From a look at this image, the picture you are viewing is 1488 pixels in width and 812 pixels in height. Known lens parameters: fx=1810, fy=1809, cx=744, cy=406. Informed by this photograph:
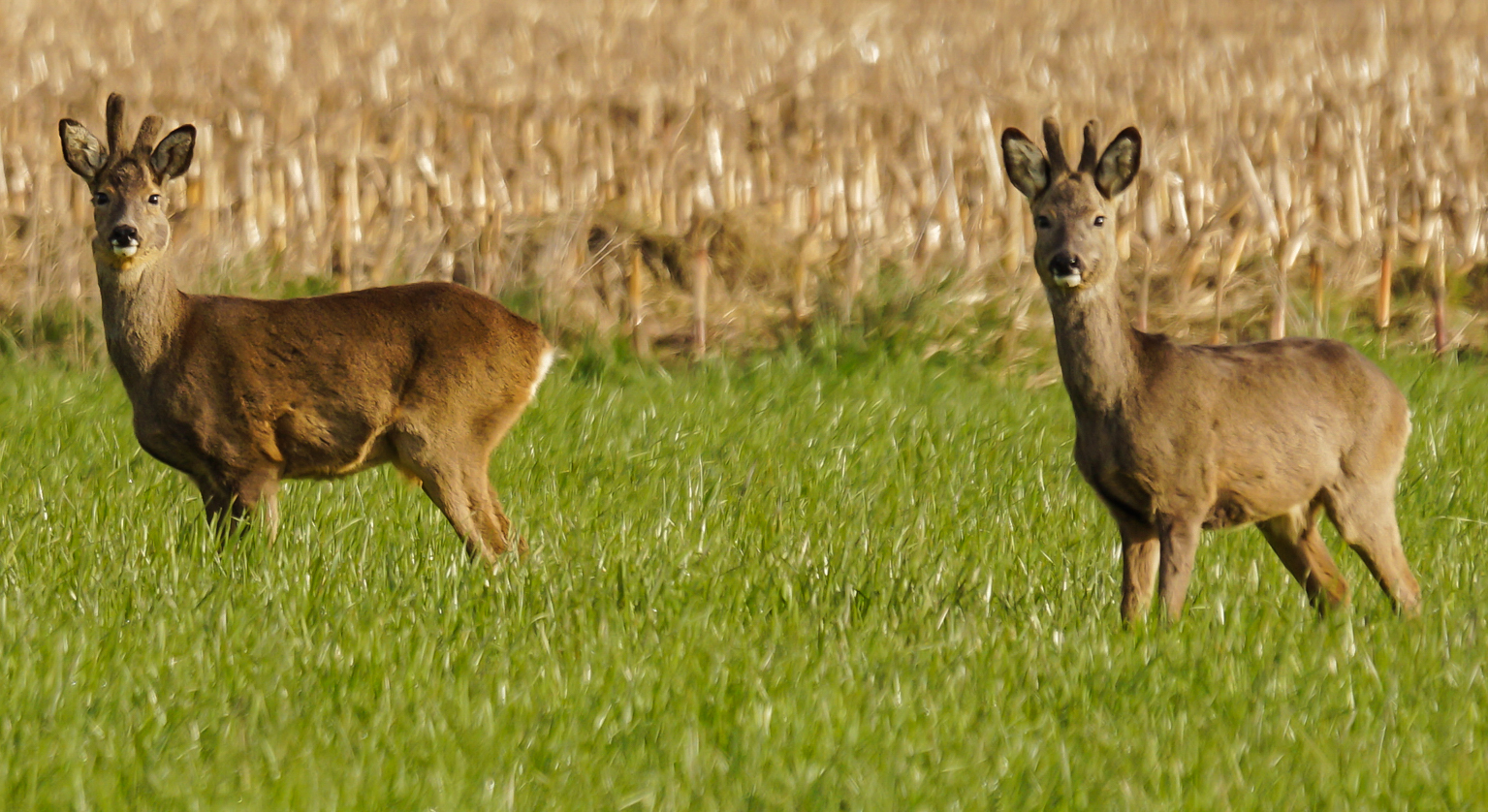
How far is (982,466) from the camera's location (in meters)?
7.45

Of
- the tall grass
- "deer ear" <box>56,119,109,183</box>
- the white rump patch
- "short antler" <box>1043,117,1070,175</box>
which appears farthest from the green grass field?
the tall grass

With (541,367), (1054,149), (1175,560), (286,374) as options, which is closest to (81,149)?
(286,374)

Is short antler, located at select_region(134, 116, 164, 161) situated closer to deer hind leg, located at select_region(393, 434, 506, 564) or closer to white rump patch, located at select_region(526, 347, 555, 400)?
deer hind leg, located at select_region(393, 434, 506, 564)

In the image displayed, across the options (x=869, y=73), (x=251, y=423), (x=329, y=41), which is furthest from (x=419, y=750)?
(x=329, y=41)

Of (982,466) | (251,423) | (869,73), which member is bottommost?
(982,466)

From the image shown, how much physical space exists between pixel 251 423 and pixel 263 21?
1060 cm

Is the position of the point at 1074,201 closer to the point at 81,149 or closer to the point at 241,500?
the point at 241,500

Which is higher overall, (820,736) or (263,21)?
(263,21)

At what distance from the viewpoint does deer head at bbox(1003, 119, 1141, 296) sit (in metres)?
5.13

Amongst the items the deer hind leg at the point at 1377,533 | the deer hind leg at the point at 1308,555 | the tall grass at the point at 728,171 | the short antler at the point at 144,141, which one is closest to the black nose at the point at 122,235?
the short antler at the point at 144,141

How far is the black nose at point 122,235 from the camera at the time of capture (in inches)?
235

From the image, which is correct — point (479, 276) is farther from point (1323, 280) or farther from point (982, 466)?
point (1323, 280)

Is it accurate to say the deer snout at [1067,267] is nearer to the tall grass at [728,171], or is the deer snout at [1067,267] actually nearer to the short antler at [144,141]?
the short antler at [144,141]

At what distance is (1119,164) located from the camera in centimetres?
526
